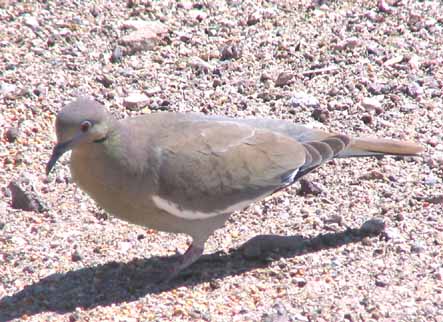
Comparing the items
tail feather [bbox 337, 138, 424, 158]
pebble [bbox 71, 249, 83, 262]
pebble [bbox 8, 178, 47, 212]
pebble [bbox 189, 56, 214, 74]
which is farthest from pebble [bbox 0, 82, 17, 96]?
tail feather [bbox 337, 138, 424, 158]

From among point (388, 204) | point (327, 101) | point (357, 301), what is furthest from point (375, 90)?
point (357, 301)

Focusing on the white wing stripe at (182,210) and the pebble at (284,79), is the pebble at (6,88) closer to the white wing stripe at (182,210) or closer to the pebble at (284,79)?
the pebble at (284,79)

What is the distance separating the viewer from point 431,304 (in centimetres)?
541

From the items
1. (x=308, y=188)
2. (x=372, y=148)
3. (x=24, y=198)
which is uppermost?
(x=372, y=148)

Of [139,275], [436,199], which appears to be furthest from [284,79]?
[139,275]

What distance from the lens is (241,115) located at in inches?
284

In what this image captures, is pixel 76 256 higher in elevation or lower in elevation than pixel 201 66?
lower

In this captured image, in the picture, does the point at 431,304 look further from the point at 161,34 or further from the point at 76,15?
the point at 76,15

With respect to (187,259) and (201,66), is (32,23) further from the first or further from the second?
(187,259)

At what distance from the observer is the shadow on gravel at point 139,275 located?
18.5 feet

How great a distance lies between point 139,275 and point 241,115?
172cm

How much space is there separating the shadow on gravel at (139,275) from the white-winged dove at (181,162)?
0.57 ft

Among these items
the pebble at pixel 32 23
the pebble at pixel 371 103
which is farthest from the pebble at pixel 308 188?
the pebble at pixel 32 23

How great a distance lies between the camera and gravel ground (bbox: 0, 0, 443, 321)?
5.61m
